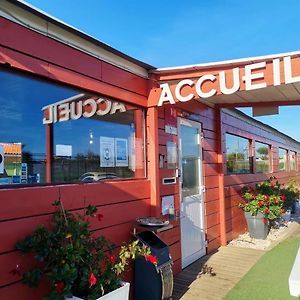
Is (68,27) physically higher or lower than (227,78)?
higher

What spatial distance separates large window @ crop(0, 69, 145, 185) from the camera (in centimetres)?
265

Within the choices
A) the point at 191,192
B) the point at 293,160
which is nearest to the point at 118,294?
the point at 191,192

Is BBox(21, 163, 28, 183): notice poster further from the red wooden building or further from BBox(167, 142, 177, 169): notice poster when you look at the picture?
BBox(167, 142, 177, 169): notice poster

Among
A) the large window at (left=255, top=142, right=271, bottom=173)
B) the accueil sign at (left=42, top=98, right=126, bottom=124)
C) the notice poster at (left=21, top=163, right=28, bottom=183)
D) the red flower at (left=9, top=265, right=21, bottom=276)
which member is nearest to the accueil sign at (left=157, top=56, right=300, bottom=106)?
the accueil sign at (left=42, top=98, right=126, bottom=124)

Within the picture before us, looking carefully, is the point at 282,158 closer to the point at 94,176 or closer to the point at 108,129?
the point at 108,129

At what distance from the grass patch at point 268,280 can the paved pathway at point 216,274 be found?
104 millimetres

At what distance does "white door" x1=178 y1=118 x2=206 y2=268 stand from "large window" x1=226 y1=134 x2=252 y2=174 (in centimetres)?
159

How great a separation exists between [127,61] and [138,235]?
194cm

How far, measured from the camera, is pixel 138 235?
3656 millimetres

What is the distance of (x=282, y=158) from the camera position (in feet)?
41.8

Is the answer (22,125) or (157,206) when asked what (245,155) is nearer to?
(157,206)

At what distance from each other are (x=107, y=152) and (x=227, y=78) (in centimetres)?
150

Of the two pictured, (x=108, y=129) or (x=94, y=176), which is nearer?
(x=94, y=176)

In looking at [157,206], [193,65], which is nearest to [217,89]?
[193,65]
